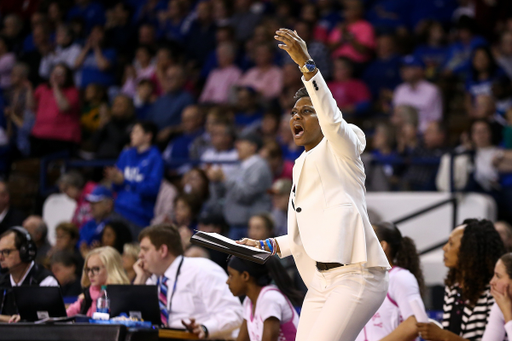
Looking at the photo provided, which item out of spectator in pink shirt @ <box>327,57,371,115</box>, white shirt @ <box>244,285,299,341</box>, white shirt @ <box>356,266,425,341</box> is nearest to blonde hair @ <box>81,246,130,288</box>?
white shirt @ <box>244,285,299,341</box>

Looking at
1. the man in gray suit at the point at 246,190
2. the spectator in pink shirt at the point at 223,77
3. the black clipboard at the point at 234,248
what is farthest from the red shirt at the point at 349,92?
the black clipboard at the point at 234,248

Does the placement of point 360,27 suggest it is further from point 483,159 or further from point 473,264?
point 473,264

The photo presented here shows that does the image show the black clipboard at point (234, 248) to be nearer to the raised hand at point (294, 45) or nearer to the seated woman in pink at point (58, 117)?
the raised hand at point (294, 45)

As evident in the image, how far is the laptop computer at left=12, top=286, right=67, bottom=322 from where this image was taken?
15.5 feet

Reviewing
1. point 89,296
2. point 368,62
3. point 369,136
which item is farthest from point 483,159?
point 89,296

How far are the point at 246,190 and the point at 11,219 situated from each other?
9.57 feet

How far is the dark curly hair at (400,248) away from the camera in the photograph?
5.10m

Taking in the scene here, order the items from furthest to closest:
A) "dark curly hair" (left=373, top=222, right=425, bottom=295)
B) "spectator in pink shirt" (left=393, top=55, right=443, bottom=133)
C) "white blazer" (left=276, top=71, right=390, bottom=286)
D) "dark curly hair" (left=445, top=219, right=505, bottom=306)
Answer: "spectator in pink shirt" (left=393, top=55, right=443, bottom=133), "dark curly hair" (left=373, top=222, right=425, bottom=295), "dark curly hair" (left=445, top=219, right=505, bottom=306), "white blazer" (left=276, top=71, right=390, bottom=286)

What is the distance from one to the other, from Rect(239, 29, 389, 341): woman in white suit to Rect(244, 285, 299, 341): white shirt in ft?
3.91

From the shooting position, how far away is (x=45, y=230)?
27.1 ft

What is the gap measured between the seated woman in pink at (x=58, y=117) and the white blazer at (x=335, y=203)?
23.7 feet

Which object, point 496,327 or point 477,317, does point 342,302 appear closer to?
point 496,327

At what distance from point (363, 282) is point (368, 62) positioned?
8040mm

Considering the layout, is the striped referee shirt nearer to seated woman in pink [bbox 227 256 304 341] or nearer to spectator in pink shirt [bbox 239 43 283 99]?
seated woman in pink [bbox 227 256 304 341]
